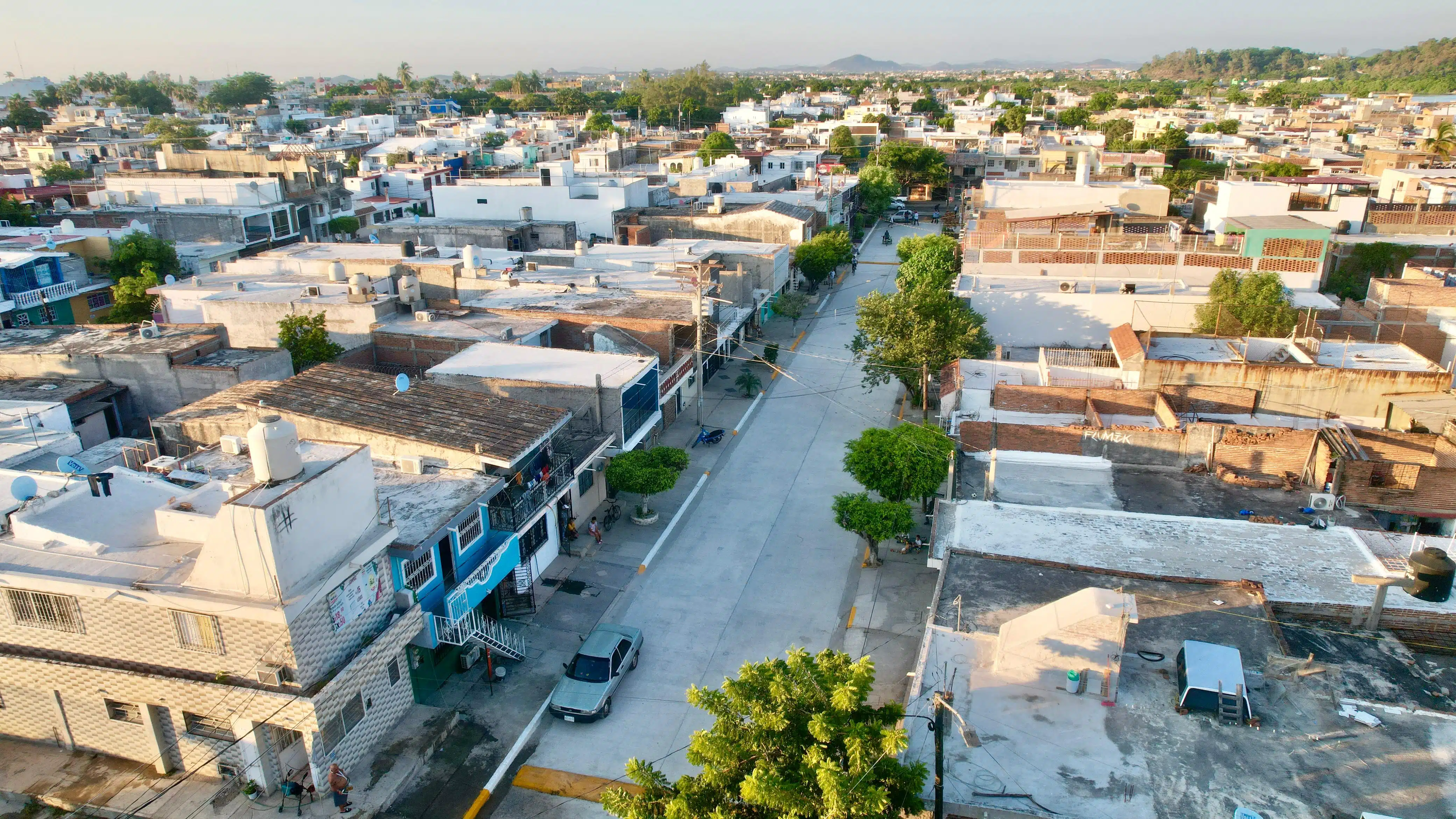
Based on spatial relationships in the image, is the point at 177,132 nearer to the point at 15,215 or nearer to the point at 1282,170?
the point at 15,215

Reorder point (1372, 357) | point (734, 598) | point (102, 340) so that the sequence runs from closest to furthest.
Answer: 1. point (734, 598)
2. point (102, 340)
3. point (1372, 357)

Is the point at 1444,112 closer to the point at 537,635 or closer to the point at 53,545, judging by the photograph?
the point at 537,635

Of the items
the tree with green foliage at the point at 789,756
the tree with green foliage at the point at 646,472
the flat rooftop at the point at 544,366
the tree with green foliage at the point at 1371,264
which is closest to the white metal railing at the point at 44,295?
the flat rooftop at the point at 544,366

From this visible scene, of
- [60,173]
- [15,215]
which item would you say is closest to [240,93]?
[60,173]

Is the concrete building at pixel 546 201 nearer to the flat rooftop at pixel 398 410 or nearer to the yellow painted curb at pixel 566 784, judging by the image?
the flat rooftop at pixel 398 410

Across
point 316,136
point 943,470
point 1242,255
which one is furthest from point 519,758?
point 316,136

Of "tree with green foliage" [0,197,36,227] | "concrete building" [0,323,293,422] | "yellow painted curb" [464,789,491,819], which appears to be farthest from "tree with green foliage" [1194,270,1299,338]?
"tree with green foliage" [0,197,36,227]
